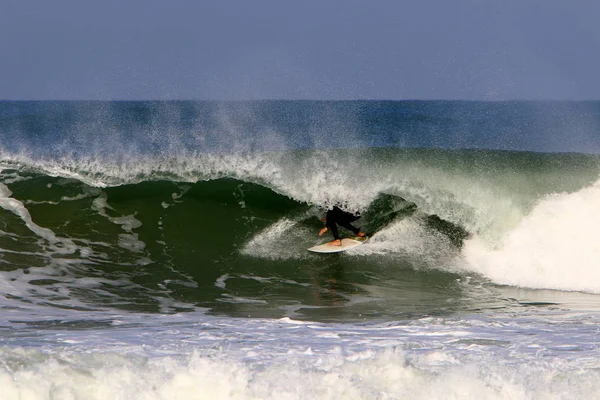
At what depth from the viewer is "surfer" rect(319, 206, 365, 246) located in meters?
10.5

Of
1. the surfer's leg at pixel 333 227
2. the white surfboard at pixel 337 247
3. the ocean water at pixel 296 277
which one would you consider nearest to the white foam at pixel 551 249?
the ocean water at pixel 296 277

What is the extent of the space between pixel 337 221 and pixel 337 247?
0.57 meters

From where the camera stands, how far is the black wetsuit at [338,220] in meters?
10.6

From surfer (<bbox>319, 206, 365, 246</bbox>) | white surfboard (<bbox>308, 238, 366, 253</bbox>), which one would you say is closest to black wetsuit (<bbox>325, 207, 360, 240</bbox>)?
surfer (<bbox>319, 206, 365, 246</bbox>)

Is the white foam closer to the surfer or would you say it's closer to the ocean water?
the ocean water

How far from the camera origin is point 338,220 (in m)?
10.8

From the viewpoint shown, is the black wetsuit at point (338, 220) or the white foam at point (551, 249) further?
the black wetsuit at point (338, 220)

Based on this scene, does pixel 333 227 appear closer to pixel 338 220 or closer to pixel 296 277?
pixel 338 220

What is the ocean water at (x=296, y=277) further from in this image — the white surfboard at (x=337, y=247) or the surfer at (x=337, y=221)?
the surfer at (x=337, y=221)

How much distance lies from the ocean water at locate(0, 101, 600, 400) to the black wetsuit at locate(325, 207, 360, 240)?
230mm

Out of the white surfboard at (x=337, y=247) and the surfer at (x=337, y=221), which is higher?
the surfer at (x=337, y=221)

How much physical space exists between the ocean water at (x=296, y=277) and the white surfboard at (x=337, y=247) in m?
0.11

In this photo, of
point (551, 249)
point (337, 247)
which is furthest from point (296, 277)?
point (551, 249)

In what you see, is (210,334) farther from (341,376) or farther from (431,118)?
(431,118)
